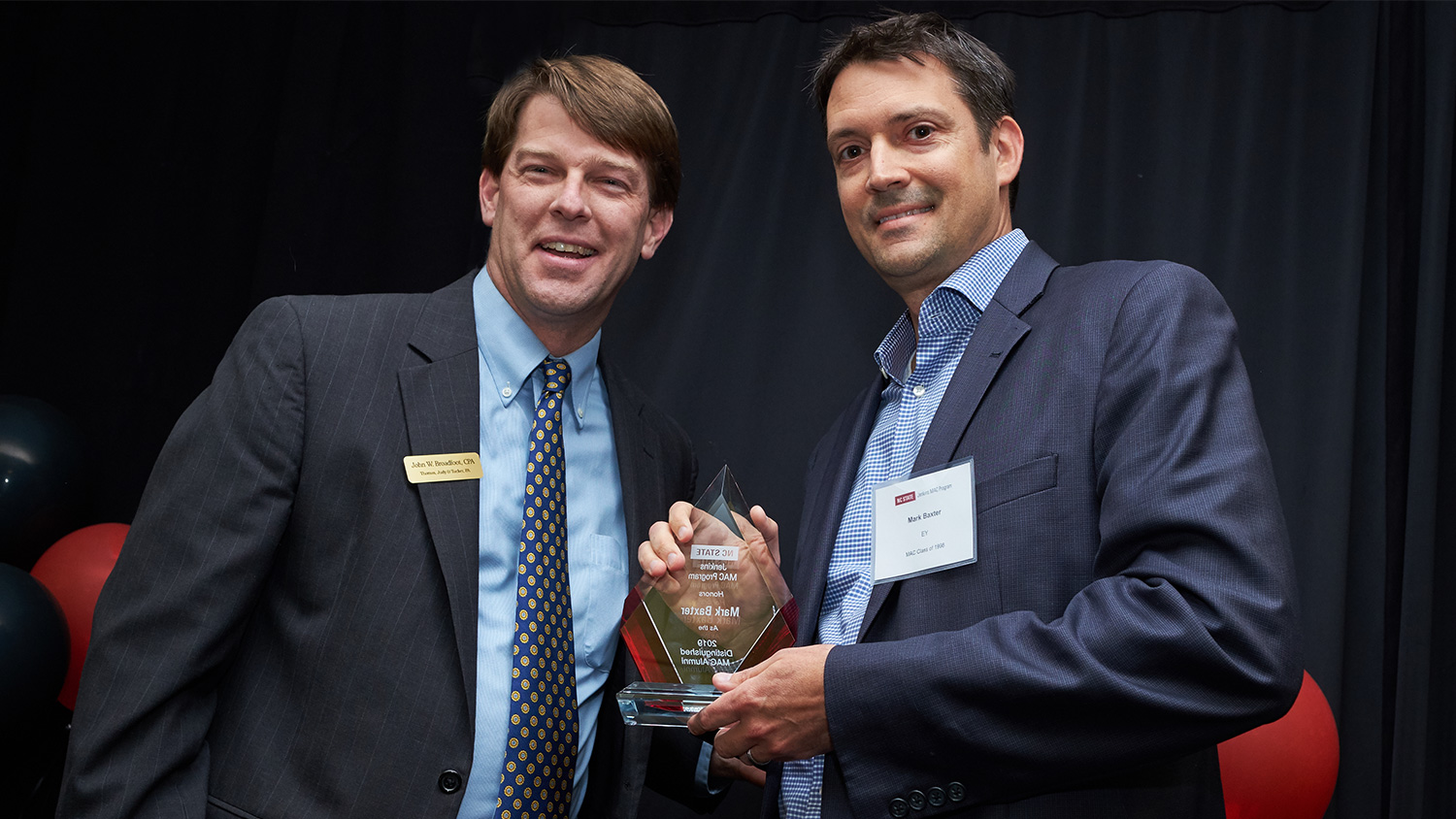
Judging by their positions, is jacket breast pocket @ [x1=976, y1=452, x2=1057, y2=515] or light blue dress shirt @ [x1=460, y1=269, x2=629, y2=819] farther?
light blue dress shirt @ [x1=460, y1=269, x2=629, y2=819]

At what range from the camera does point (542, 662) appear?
5.88ft

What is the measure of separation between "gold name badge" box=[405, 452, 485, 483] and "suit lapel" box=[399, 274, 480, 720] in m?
0.01

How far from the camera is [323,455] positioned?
176cm

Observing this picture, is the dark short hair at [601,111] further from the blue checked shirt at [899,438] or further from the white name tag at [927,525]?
the white name tag at [927,525]

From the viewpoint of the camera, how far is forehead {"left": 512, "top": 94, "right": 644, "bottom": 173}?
2.10 meters

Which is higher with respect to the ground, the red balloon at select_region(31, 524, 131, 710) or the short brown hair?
the short brown hair

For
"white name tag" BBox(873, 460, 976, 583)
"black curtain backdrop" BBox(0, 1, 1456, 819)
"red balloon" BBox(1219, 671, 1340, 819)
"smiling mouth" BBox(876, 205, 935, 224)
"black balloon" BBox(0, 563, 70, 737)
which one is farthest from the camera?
"black curtain backdrop" BBox(0, 1, 1456, 819)

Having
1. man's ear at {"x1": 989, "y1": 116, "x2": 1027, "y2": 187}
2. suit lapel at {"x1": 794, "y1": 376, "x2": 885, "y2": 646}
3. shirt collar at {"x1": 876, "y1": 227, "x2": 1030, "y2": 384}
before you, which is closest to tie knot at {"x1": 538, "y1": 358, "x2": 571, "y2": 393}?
suit lapel at {"x1": 794, "y1": 376, "x2": 885, "y2": 646}

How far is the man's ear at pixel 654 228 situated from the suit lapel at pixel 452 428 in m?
0.44

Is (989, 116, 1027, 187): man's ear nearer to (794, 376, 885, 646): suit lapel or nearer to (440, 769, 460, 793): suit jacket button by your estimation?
(794, 376, 885, 646): suit lapel

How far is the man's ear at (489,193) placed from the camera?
7.35ft

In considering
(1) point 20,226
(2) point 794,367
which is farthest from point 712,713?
(1) point 20,226

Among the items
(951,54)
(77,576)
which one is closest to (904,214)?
(951,54)

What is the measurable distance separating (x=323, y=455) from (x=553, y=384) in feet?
1.55
